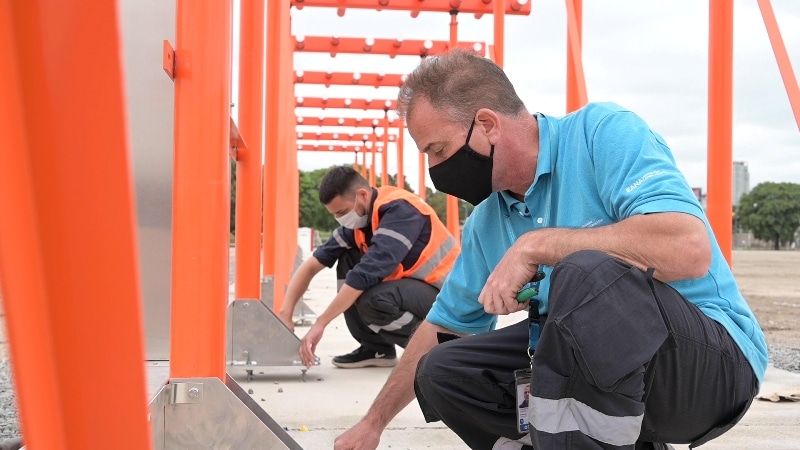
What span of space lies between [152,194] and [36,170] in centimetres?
137

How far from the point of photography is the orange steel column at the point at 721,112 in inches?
137

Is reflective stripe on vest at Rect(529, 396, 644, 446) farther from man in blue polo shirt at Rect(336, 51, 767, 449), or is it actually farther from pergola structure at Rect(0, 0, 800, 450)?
pergola structure at Rect(0, 0, 800, 450)

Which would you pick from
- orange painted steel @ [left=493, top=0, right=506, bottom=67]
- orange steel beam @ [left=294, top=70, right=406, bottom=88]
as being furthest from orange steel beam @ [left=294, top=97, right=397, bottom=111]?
orange painted steel @ [left=493, top=0, right=506, bottom=67]

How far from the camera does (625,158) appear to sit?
5.86 ft

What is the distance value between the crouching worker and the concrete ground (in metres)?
0.22

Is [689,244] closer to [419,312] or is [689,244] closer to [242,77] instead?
[242,77]

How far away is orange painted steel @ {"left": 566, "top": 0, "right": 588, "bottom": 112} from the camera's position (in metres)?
3.49

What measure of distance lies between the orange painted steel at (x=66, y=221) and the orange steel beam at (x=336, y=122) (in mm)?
13992

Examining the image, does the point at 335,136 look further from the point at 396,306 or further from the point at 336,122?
the point at 396,306

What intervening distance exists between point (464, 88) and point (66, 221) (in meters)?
1.51

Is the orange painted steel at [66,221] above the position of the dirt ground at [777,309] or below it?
above

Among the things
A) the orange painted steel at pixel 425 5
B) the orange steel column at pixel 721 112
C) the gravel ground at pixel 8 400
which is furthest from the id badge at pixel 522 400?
the orange painted steel at pixel 425 5

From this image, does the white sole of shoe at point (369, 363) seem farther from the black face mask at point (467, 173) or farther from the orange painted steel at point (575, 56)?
the black face mask at point (467, 173)

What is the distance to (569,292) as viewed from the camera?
1556 mm
